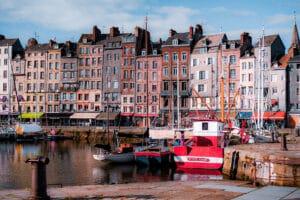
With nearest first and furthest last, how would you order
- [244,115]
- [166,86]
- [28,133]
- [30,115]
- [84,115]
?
[244,115], [28,133], [166,86], [84,115], [30,115]

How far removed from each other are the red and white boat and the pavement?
15610mm

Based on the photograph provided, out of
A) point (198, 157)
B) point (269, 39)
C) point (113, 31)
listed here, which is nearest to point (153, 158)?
point (198, 157)

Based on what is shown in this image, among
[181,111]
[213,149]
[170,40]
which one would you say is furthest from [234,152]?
[170,40]

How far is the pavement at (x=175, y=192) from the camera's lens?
12.5 metres

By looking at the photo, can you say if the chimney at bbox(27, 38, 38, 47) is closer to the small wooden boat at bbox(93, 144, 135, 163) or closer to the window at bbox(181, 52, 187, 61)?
the window at bbox(181, 52, 187, 61)

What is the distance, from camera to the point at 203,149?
31.4 meters

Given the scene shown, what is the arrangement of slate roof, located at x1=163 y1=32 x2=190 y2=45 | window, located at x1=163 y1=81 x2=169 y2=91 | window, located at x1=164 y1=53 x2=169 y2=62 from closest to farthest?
window, located at x1=163 y1=81 x2=169 y2=91, slate roof, located at x1=163 y1=32 x2=190 y2=45, window, located at x1=164 y1=53 x2=169 y2=62

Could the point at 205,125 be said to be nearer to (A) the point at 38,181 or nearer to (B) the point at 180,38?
(A) the point at 38,181

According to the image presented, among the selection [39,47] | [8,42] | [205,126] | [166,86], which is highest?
[8,42]

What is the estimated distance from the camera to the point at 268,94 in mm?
63156

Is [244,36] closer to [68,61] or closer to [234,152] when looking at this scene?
[68,61]

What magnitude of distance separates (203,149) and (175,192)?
60.6 ft

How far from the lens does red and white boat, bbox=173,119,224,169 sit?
1204 inches

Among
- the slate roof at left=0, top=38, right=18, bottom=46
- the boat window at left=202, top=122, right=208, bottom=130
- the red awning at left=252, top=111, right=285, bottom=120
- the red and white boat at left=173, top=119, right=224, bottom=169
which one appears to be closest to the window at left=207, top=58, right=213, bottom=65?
the red awning at left=252, top=111, right=285, bottom=120
